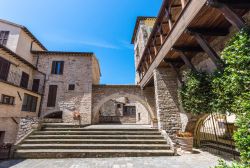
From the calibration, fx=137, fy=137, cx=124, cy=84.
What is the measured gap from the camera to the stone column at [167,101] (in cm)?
752

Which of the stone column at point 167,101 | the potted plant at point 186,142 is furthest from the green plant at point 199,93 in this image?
the stone column at point 167,101

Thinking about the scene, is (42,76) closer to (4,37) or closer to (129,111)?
(4,37)

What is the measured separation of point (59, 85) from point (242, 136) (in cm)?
1381

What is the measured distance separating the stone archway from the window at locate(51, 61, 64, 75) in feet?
13.4

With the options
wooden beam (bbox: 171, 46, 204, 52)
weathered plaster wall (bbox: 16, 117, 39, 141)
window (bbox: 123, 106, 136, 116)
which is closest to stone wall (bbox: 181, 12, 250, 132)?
wooden beam (bbox: 171, 46, 204, 52)

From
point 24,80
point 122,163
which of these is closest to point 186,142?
point 122,163

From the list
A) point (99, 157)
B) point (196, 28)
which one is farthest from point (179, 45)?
point (99, 157)

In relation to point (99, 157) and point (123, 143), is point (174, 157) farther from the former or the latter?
point (99, 157)

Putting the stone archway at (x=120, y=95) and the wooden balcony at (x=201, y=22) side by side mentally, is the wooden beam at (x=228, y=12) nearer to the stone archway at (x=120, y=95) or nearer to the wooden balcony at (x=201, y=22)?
the wooden balcony at (x=201, y=22)

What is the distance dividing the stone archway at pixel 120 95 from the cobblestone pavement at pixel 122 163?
726 centimetres

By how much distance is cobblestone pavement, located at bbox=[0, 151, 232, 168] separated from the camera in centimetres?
455

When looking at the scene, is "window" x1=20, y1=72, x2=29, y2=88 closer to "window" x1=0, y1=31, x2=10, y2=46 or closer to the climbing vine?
"window" x1=0, y1=31, x2=10, y2=46

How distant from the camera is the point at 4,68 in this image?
10.2 metres

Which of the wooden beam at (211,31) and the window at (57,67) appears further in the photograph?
the window at (57,67)
